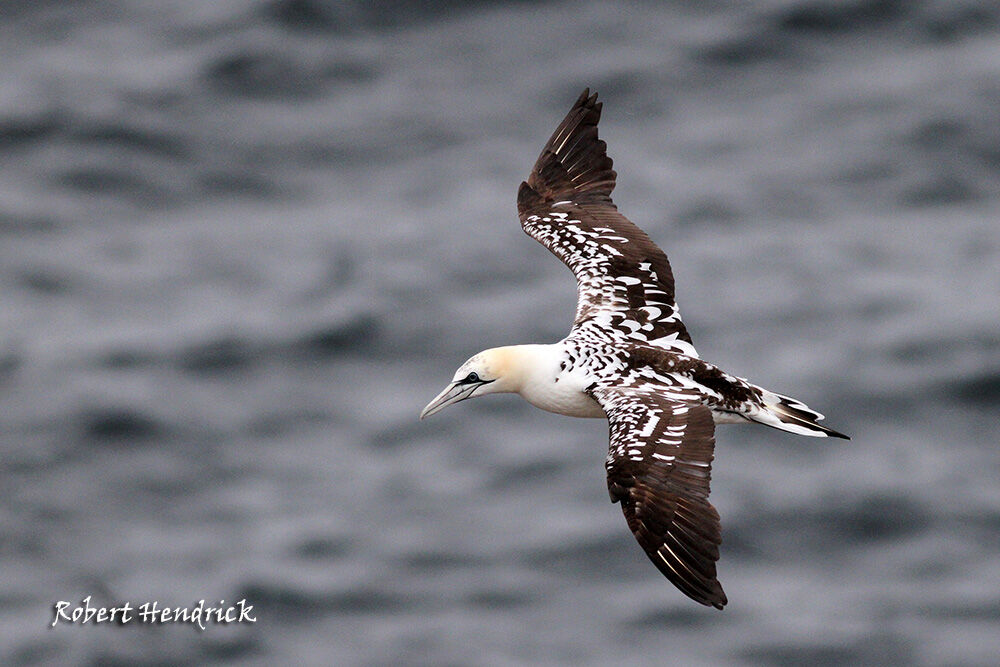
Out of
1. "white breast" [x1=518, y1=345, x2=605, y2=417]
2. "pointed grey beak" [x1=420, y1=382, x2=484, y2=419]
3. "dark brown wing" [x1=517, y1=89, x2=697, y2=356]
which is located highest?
"dark brown wing" [x1=517, y1=89, x2=697, y2=356]

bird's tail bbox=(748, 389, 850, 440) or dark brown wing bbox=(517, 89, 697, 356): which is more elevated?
dark brown wing bbox=(517, 89, 697, 356)

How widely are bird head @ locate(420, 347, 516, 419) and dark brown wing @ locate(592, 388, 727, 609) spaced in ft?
4.32

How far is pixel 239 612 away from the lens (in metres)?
25.5

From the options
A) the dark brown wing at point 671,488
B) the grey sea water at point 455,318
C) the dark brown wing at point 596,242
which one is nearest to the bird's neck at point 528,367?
the dark brown wing at point 596,242

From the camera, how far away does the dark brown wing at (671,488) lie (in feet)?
45.5

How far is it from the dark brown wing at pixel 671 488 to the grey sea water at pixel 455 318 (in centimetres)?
1036

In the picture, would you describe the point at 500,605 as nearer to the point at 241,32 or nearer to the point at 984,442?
the point at 984,442

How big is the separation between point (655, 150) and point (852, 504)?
24.2 ft

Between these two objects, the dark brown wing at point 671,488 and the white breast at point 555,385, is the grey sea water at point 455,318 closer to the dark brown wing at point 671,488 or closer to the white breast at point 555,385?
the white breast at point 555,385

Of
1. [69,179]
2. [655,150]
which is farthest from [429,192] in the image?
[69,179]

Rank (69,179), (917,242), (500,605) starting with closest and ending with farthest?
(500,605) < (917,242) < (69,179)

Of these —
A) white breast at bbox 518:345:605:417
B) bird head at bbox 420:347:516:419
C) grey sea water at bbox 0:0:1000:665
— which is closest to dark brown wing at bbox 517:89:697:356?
white breast at bbox 518:345:605:417

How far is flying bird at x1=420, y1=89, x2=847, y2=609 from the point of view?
14094 millimetres

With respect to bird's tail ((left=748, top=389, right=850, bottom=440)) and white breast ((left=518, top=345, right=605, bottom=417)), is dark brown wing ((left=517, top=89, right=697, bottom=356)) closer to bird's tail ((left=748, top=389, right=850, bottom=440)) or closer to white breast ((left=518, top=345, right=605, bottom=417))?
white breast ((left=518, top=345, right=605, bottom=417))
